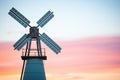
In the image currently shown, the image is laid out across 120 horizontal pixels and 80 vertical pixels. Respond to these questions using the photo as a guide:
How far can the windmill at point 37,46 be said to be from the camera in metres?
29.1

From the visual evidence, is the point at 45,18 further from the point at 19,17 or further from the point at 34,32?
the point at 19,17

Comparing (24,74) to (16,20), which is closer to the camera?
(24,74)

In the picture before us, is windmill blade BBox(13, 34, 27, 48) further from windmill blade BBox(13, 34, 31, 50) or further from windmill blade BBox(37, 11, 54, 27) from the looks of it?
windmill blade BBox(37, 11, 54, 27)

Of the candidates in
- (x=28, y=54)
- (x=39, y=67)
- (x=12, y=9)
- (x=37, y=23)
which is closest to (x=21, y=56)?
(x=28, y=54)

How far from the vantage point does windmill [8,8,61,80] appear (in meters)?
29.1

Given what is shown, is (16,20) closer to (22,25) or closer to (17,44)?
(22,25)

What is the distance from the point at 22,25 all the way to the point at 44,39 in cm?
415

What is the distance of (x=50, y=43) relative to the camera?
31.0m

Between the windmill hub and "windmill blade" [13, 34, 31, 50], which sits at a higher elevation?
the windmill hub

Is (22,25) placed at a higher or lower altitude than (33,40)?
higher

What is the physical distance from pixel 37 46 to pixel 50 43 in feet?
6.28

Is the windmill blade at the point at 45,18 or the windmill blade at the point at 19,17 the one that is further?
the windmill blade at the point at 19,17

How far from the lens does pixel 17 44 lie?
102 feet

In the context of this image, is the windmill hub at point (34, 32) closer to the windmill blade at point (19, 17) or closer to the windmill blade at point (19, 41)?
the windmill blade at point (19, 41)
